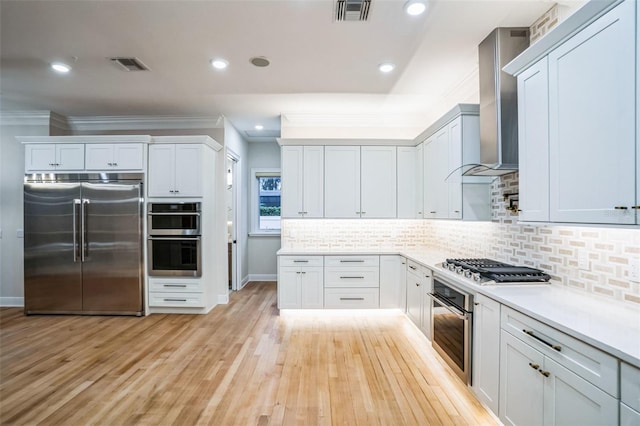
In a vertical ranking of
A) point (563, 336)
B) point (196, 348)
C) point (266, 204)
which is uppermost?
point (266, 204)

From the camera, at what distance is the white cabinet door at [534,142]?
1.84 meters

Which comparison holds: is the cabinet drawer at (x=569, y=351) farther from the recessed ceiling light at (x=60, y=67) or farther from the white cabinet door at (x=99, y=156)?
the white cabinet door at (x=99, y=156)

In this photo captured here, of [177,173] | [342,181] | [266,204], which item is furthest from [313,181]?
[266,204]

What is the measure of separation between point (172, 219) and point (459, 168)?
3606 mm

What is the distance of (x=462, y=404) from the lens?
2201mm

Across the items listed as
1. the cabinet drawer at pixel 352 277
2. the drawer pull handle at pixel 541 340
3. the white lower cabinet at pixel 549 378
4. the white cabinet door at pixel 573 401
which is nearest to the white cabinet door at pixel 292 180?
the cabinet drawer at pixel 352 277

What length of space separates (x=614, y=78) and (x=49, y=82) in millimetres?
5018

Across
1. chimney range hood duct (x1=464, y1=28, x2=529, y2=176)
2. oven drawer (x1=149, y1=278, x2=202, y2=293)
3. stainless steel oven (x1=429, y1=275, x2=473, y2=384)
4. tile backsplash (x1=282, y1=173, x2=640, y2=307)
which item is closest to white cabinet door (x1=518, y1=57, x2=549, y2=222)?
tile backsplash (x1=282, y1=173, x2=640, y2=307)

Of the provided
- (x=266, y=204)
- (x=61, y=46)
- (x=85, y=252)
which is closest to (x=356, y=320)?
(x=266, y=204)

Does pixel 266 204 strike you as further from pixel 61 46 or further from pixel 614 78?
pixel 614 78

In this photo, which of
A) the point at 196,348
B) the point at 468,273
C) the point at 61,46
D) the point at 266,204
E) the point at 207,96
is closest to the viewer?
the point at 468,273

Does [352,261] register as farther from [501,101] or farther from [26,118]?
[26,118]

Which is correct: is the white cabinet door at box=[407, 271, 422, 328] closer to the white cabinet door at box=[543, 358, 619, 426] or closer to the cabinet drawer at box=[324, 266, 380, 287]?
the cabinet drawer at box=[324, 266, 380, 287]

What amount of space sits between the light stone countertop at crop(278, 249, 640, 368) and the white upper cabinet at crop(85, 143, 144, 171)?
417cm
